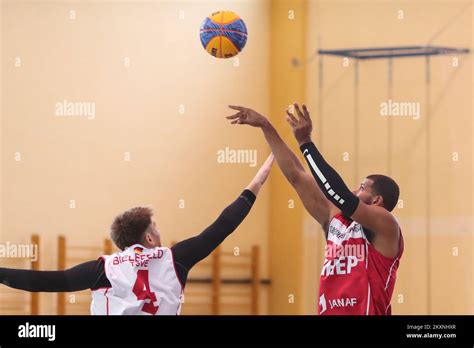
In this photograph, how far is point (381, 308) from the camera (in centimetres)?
392

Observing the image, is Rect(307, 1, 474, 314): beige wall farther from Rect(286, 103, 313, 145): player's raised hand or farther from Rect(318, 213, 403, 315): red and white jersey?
Rect(286, 103, 313, 145): player's raised hand

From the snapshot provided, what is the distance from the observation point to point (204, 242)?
3557 millimetres

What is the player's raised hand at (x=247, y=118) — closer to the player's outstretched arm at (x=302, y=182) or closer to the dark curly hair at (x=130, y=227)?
the player's outstretched arm at (x=302, y=182)

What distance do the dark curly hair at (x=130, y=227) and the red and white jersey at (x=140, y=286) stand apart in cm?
7

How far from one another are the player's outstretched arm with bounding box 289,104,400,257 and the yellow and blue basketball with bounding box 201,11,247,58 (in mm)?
1043

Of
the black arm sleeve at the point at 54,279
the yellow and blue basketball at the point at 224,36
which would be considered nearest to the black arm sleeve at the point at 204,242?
→ the black arm sleeve at the point at 54,279

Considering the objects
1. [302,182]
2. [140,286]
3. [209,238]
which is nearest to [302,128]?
[302,182]

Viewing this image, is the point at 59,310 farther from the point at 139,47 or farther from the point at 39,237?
the point at 139,47

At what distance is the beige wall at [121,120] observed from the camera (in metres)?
7.58

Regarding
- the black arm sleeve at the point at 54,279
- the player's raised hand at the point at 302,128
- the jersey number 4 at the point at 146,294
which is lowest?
the jersey number 4 at the point at 146,294

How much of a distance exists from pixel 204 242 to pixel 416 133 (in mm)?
3844

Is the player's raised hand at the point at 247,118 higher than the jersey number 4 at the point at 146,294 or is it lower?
higher
